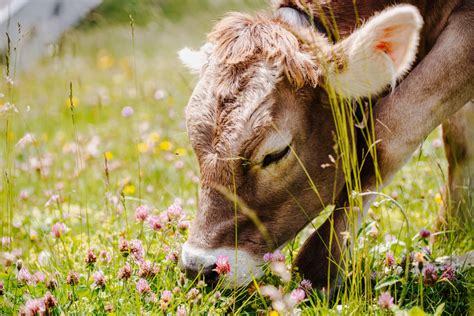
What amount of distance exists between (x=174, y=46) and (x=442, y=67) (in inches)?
381

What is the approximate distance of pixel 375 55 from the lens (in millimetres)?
3389

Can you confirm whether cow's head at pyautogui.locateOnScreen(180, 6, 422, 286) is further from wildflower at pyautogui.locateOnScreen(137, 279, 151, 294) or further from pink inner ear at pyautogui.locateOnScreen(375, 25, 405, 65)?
wildflower at pyautogui.locateOnScreen(137, 279, 151, 294)

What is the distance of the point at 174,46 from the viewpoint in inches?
507

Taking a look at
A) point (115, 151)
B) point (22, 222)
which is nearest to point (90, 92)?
point (115, 151)

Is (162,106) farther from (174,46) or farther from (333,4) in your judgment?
(174,46)

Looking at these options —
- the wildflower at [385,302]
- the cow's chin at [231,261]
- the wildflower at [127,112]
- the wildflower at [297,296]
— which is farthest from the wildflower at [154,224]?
the wildflower at [127,112]

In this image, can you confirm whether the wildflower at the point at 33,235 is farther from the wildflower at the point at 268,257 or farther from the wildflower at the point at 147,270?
the wildflower at the point at 268,257

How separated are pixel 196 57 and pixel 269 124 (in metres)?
0.88

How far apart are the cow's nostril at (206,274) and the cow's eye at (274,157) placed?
54 centimetres

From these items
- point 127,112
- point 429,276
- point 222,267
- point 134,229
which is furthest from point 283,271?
point 127,112

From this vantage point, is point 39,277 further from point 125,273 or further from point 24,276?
point 125,273

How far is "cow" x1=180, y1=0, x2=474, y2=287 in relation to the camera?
10.9 feet

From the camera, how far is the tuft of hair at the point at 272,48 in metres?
3.46

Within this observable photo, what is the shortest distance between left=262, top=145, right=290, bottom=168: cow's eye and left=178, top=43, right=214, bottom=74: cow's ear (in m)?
0.73
